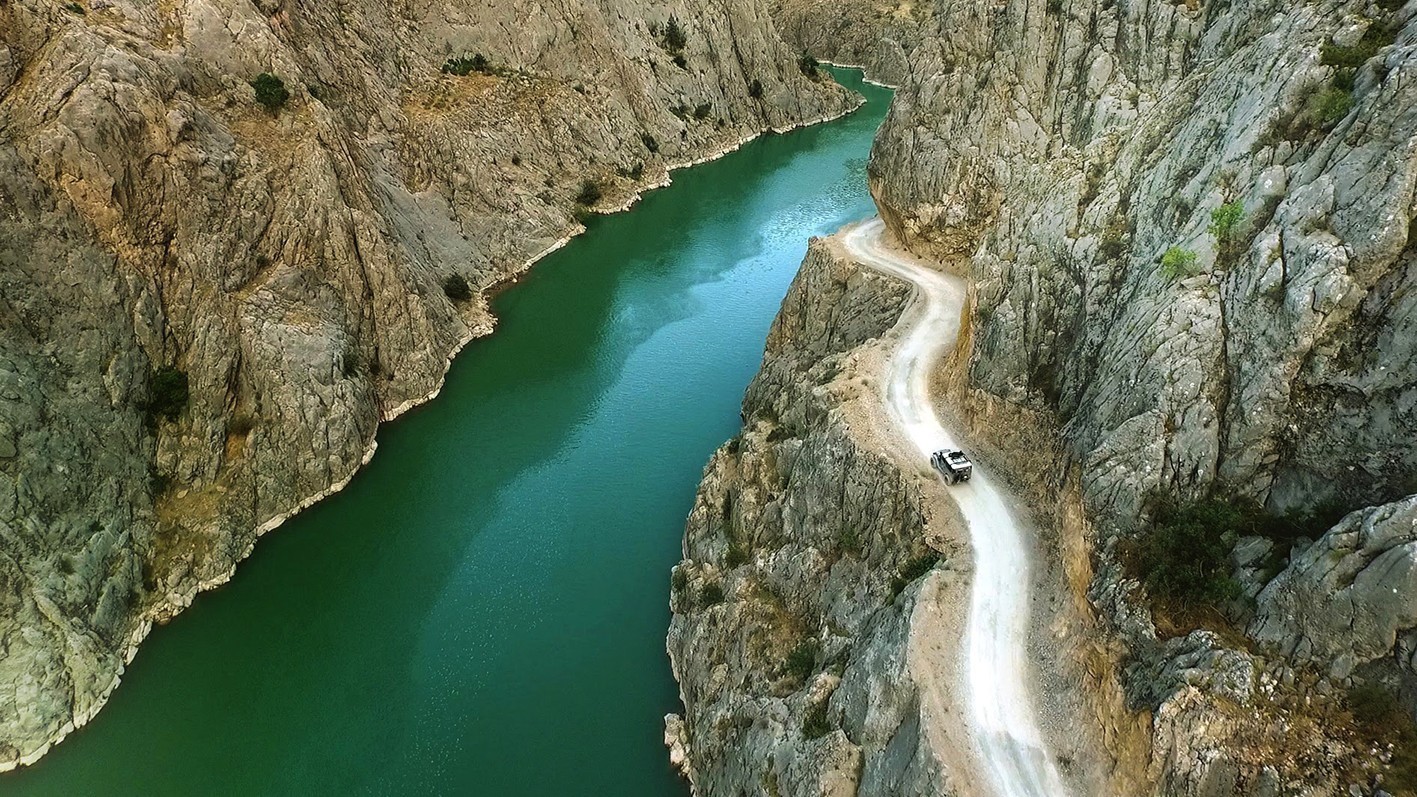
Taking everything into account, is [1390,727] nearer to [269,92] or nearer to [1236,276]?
[1236,276]

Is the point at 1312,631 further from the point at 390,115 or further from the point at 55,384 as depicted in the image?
the point at 390,115

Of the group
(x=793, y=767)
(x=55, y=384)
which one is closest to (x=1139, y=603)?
(x=793, y=767)

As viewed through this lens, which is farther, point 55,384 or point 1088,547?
point 55,384

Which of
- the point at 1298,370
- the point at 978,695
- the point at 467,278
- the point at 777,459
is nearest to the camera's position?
the point at 1298,370

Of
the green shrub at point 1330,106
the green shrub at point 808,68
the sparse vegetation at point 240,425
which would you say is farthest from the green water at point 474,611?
the green shrub at point 808,68

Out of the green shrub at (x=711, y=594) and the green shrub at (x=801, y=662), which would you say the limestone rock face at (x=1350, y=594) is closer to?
the green shrub at (x=801, y=662)
